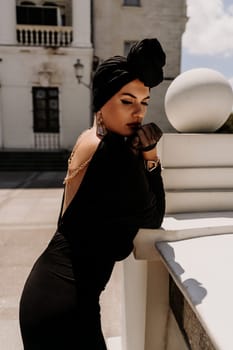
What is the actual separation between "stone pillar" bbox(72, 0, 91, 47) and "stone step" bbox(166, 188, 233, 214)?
1330 centimetres

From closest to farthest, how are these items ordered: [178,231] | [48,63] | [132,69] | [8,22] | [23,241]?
[132,69]
[178,231]
[23,241]
[8,22]
[48,63]

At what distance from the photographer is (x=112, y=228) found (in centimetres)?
109

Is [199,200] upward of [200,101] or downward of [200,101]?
downward

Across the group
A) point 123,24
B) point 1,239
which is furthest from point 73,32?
point 1,239

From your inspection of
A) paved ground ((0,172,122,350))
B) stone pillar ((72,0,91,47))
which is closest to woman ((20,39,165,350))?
paved ground ((0,172,122,350))

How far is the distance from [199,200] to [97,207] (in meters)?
0.85

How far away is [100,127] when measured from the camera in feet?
3.46

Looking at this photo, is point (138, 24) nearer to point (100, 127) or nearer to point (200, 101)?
point (200, 101)

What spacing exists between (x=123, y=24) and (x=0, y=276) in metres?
14.9

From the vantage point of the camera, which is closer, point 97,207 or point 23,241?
point 97,207

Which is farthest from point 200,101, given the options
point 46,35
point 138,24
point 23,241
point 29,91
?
point 138,24

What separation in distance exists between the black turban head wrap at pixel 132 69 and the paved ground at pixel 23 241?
2278mm

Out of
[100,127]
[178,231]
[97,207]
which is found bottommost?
[178,231]

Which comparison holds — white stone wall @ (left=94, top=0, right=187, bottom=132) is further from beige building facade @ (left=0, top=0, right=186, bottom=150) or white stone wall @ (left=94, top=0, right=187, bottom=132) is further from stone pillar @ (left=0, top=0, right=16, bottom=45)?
stone pillar @ (left=0, top=0, right=16, bottom=45)
